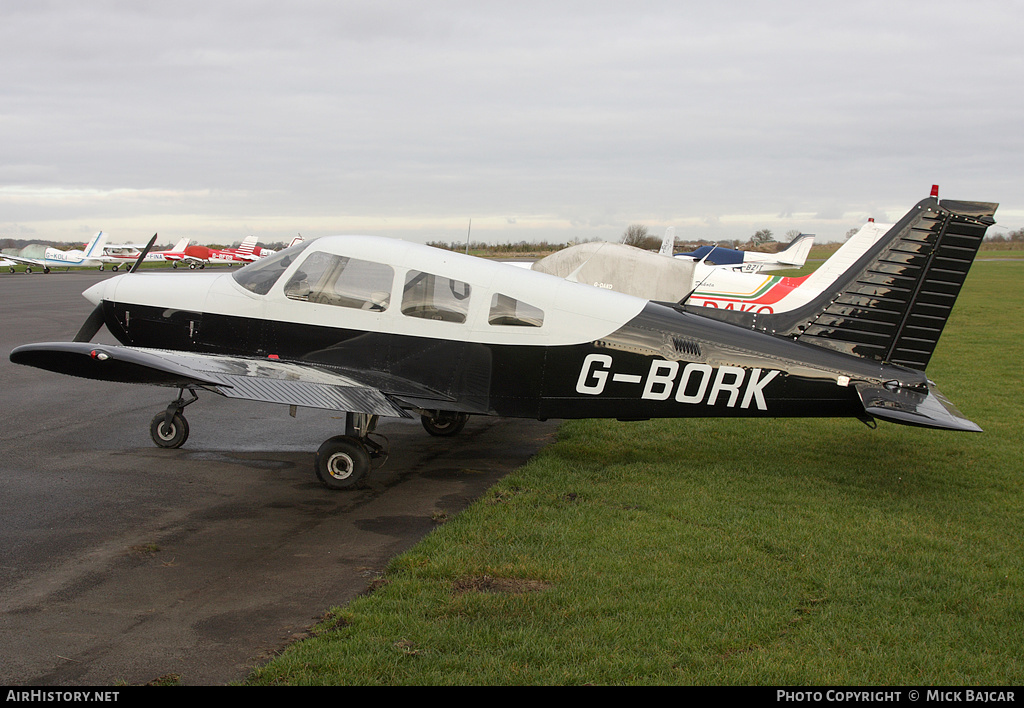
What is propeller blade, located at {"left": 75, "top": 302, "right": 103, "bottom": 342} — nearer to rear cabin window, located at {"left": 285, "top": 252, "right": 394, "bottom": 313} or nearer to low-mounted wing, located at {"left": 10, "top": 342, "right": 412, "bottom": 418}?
low-mounted wing, located at {"left": 10, "top": 342, "right": 412, "bottom": 418}

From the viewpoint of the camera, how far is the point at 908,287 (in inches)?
271

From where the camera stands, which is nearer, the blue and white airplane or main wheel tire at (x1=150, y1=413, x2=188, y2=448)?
main wheel tire at (x1=150, y1=413, x2=188, y2=448)

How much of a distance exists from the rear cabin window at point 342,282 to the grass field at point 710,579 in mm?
2296

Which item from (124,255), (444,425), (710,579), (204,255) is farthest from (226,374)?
(124,255)

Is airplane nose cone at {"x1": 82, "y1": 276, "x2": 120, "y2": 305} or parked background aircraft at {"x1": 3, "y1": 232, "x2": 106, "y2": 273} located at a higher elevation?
airplane nose cone at {"x1": 82, "y1": 276, "x2": 120, "y2": 305}

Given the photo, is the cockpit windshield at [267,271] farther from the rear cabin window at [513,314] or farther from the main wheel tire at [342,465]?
the rear cabin window at [513,314]

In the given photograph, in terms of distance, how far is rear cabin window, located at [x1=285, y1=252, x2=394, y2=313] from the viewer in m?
7.45

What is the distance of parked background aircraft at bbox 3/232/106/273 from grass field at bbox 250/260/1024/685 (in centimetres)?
6230

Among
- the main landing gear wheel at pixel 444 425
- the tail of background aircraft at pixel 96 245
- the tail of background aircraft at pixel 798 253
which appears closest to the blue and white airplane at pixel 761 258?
the tail of background aircraft at pixel 798 253

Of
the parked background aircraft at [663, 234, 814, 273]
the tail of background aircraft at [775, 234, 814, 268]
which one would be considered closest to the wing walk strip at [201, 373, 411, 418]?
the parked background aircraft at [663, 234, 814, 273]

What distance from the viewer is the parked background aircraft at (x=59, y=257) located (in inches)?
2307

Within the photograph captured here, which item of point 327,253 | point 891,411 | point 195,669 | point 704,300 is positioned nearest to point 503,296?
point 327,253

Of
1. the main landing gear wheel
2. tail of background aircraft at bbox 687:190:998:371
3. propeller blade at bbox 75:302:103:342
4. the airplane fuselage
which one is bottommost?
the main landing gear wheel

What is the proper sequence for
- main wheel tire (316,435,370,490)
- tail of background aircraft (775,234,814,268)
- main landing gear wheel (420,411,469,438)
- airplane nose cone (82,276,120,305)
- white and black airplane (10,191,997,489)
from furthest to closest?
tail of background aircraft (775,234,814,268) < main landing gear wheel (420,411,469,438) < airplane nose cone (82,276,120,305) < main wheel tire (316,435,370,490) < white and black airplane (10,191,997,489)
